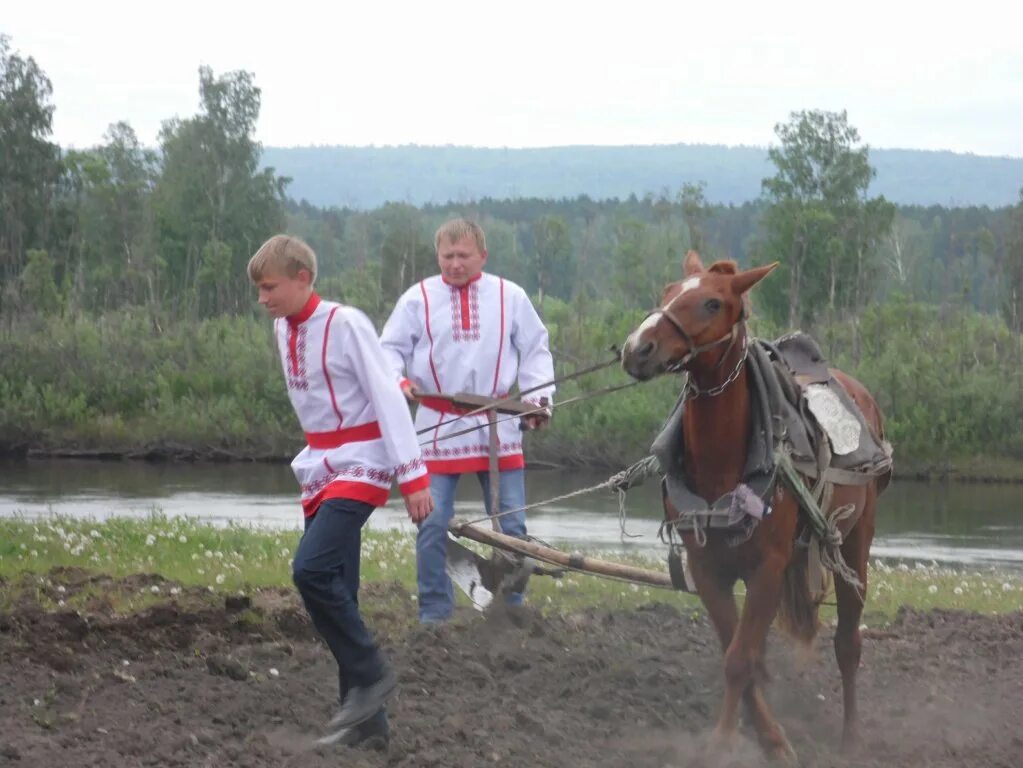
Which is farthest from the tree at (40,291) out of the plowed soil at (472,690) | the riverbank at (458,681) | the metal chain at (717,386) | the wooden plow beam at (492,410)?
the metal chain at (717,386)

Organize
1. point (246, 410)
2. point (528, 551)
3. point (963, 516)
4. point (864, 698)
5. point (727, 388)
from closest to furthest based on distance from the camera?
1. point (727, 388)
2. point (864, 698)
3. point (528, 551)
4. point (963, 516)
5. point (246, 410)

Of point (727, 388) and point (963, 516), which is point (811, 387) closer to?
point (727, 388)

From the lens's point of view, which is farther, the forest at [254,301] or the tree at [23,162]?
the tree at [23,162]

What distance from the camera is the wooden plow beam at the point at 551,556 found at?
329 inches

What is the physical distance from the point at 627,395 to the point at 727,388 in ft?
90.4

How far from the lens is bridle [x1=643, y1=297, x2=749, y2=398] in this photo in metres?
6.12

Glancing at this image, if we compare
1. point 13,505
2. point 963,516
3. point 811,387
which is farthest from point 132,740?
point 963,516

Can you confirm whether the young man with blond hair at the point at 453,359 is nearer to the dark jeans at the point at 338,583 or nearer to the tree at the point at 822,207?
the dark jeans at the point at 338,583

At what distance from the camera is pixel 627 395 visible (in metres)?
34.0

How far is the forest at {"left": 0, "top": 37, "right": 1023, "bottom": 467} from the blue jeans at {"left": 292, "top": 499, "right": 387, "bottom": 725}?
2718cm

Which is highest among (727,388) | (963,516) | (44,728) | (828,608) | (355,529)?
(727,388)

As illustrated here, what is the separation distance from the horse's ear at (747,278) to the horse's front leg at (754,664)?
3.77 feet

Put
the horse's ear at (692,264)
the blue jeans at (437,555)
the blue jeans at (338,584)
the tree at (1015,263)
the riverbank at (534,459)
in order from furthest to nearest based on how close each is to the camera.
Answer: the tree at (1015,263), the riverbank at (534,459), the blue jeans at (437,555), the horse's ear at (692,264), the blue jeans at (338,584)

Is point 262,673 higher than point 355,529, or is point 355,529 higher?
point 355,529
